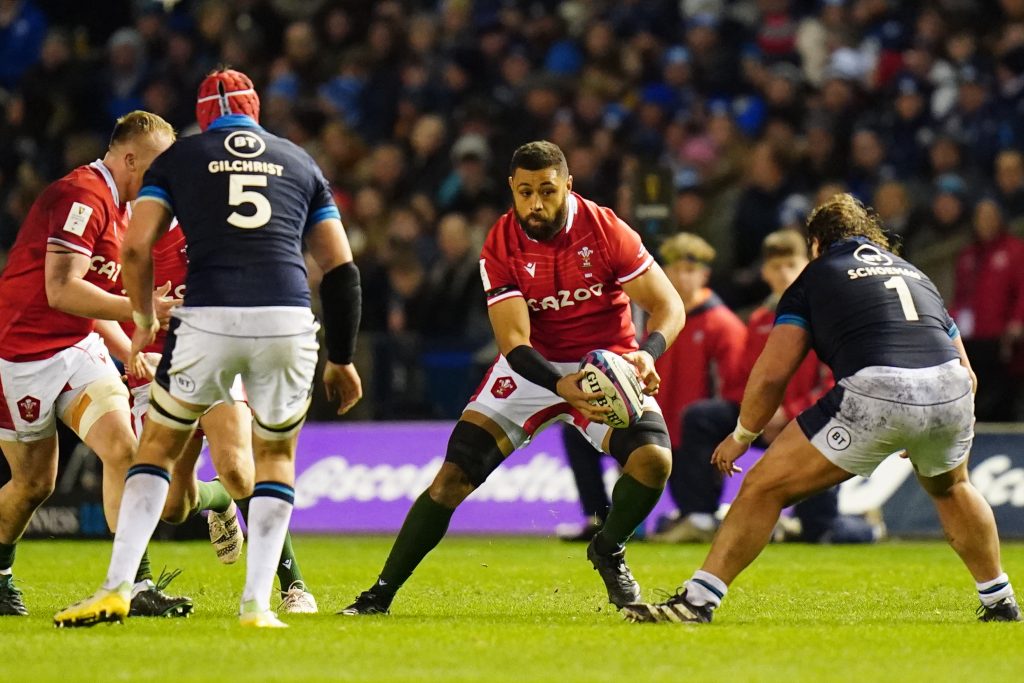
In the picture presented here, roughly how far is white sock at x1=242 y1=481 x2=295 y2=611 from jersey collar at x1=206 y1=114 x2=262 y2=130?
5.61 ft

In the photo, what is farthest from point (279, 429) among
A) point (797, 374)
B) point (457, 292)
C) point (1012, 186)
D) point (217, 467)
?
point (1012, 186)

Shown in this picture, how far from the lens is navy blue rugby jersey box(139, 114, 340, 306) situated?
8047 mm

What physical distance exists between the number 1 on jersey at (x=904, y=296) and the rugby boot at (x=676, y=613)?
177 centimetres

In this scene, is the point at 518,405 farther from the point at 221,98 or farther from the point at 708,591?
the point at 221,98

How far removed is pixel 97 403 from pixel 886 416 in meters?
4.13

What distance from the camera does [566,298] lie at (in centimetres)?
949

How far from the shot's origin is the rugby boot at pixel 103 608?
7977 mm

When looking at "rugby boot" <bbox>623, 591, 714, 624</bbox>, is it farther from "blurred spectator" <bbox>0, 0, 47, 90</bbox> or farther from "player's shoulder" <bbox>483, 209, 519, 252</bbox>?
"blurred spectator" <bbox>0, 0, 47, 90</bbox>

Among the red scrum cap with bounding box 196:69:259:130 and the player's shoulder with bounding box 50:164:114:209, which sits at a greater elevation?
the red scrum cap with bounding box 196:69:259:130

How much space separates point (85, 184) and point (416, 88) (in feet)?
43.9

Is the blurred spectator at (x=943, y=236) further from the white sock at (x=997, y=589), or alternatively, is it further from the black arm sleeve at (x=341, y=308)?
the black arm sleeve at (x=341, y=308)

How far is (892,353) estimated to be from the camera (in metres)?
8.55

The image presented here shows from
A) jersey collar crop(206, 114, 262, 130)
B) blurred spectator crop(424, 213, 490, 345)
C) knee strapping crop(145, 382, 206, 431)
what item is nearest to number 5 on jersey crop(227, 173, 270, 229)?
jersey collar crop(206, 114, 262, 130)

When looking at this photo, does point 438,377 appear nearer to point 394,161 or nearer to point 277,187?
point 394,161
